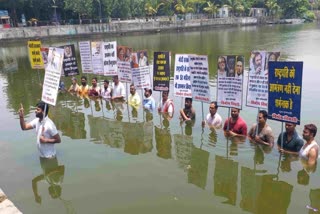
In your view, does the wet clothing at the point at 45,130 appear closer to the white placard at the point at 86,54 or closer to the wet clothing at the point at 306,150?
the wet clothing at the point at 306,150

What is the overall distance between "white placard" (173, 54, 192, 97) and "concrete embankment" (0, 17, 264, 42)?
50.5 m

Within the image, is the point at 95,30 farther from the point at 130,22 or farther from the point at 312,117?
the point at 312,117

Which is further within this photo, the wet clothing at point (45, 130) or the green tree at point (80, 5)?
the green tree at point (80, 5)

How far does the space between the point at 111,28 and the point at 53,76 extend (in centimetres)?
6253

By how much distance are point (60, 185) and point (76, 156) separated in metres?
1.85

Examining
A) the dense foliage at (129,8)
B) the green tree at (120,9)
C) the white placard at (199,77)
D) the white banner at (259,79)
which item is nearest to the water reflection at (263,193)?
the white banner at (259,79)

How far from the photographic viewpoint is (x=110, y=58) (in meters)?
17.1

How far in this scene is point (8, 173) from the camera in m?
10.2

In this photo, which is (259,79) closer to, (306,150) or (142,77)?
(306,150)

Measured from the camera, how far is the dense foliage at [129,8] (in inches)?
2682

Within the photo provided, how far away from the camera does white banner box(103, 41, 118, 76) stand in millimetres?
16969

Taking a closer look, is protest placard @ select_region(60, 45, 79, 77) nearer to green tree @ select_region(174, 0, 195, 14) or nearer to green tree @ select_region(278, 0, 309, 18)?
green tree @ select_region(174, 0, 195, 14)

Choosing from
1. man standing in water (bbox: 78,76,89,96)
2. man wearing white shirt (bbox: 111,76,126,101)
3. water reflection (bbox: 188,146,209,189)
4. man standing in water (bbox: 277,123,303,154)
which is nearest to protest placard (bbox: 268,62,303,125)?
man standing in water (bbox: 277,123,303,154)

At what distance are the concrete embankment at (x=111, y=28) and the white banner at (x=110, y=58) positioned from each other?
45618mm
